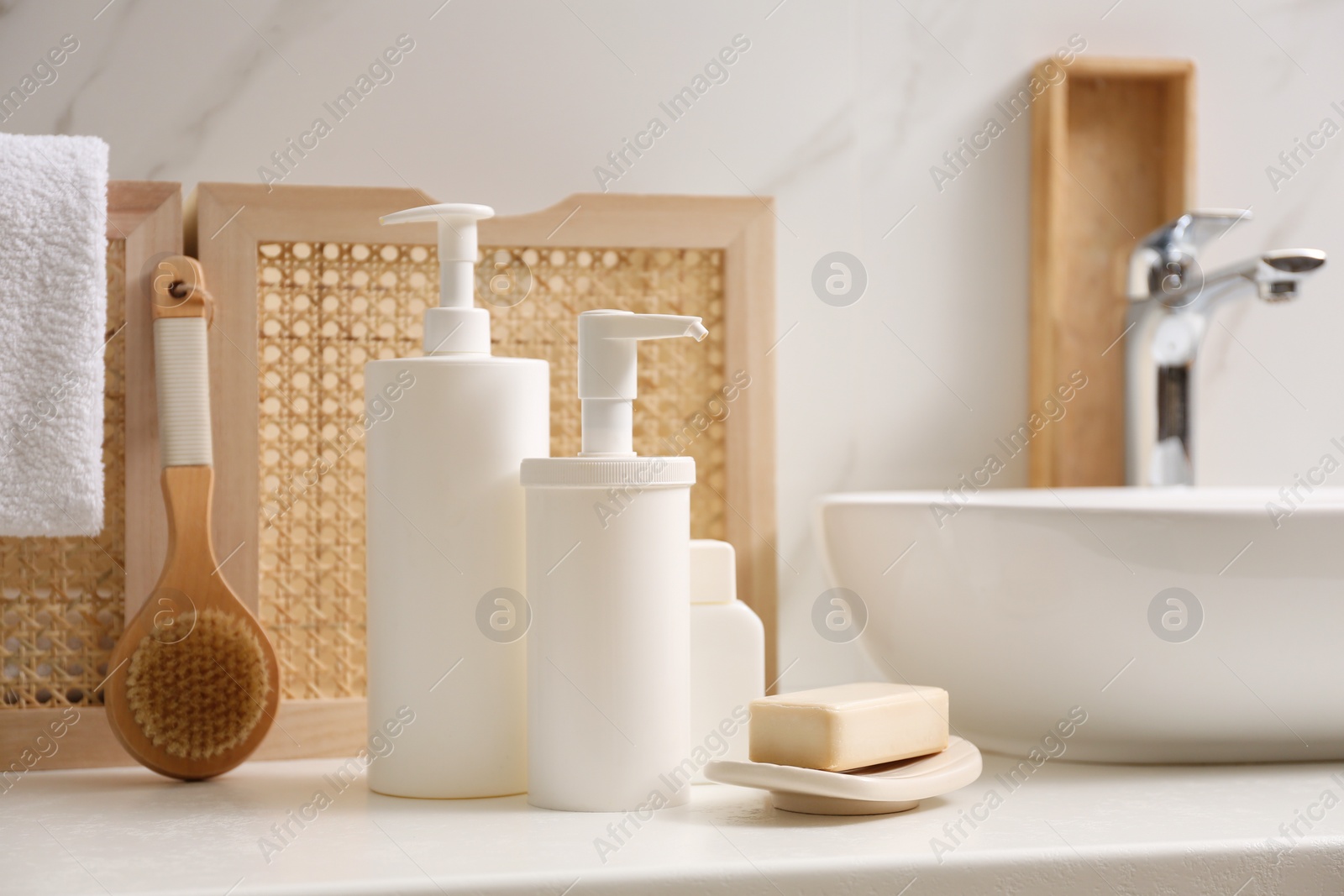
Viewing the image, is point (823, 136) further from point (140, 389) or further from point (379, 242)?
point (140, 389)

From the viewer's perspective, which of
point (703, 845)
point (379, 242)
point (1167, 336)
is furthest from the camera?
point (1167, 336)

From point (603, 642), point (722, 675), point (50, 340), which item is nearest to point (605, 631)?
point (603, 642)

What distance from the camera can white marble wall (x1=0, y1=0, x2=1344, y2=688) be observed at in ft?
2.29

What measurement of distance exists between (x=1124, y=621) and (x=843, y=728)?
0.16 metres

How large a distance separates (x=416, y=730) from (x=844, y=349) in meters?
0.40

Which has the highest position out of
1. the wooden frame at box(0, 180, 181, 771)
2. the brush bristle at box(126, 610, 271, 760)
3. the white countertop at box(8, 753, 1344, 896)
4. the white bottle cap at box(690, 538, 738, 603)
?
the wooden frame at box(0, 180, 181, 771)

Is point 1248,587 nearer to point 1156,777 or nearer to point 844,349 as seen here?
point 1156,777

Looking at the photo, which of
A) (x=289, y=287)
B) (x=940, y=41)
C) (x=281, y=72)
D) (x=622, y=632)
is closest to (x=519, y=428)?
(x=622, y=632)

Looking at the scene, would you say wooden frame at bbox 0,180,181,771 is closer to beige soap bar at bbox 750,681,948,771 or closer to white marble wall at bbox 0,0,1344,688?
white marble wall at bbox 0,0,1344,688

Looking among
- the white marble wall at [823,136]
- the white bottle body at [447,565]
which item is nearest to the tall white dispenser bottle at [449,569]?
the white bottle body at [447,565]

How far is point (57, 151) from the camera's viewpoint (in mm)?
608

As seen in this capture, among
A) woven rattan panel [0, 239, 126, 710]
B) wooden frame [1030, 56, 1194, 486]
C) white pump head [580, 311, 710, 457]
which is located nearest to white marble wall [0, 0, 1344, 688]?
wooden frame [1030, 56, 1194, 486]

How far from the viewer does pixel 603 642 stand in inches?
19.6

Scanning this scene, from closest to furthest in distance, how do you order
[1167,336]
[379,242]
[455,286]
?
1. [455,286]
2. [379,242]
3. [1167,336]
